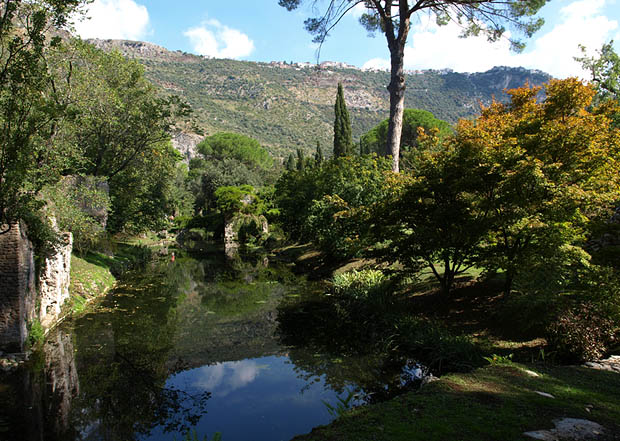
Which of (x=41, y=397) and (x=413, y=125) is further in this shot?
(x=413, y=125)

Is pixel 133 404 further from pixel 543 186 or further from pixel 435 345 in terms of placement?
pixel 543 186

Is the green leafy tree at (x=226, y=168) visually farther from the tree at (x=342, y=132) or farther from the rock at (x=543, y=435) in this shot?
the rock at (x=543, y=435)

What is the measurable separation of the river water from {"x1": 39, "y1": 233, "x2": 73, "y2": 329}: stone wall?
20.2 inches

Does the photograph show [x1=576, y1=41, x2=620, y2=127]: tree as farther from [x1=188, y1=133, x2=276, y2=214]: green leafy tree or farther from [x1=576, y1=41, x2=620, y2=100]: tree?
[x1=188, y1=133, x2=276, y2=214]: green leafy tree

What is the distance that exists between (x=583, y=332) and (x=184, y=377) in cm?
821

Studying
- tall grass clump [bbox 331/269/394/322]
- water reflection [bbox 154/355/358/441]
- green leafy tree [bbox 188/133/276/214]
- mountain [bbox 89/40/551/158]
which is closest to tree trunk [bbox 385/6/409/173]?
tall grass clump [bbox 331/269/394/322]

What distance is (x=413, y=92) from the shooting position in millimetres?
175125

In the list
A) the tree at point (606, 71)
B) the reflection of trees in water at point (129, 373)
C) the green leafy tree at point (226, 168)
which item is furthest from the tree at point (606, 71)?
the green leafy tree at point (226, 168)

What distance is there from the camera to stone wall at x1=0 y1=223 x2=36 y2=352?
28.3ft

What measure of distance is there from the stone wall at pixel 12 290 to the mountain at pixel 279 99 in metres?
94.7

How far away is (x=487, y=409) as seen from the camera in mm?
5164

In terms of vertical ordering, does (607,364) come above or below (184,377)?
above

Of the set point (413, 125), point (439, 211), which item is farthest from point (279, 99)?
point (439, 211)

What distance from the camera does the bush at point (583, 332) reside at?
760 cm
